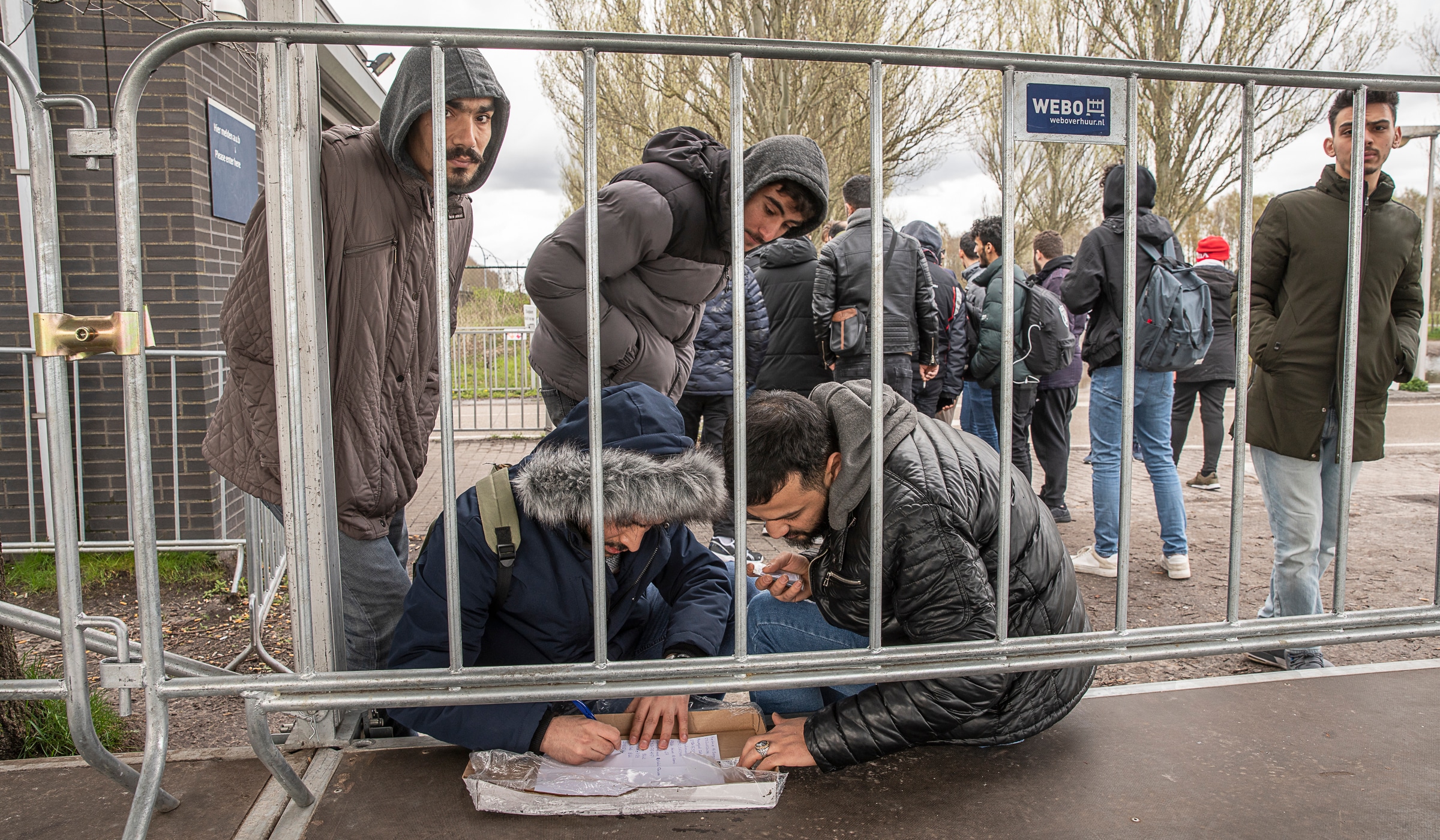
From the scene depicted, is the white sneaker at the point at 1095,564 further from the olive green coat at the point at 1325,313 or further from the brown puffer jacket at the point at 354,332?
the brown puffer jacket at the point at 354,332

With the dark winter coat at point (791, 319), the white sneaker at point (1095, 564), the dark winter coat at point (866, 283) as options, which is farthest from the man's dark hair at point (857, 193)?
the white sneaker at point (1095, 564)

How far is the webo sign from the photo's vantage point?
6.34ft

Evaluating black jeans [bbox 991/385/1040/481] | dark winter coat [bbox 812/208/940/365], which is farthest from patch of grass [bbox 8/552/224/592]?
black jeans [bbox 991/385/1040/481]

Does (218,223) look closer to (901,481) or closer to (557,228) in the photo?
(557,228)

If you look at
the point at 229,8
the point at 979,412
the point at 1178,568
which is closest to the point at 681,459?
the point at 1178,568

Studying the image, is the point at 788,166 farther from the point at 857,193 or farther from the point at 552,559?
the point at 857,193

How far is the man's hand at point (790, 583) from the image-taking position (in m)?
2.50

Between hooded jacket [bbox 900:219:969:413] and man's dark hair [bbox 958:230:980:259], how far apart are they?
1.34 meters

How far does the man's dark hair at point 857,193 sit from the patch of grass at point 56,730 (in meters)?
4.23

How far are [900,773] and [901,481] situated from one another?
686 mm

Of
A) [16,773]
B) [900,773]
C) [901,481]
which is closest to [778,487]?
[901,481]

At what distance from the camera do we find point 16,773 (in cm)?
209

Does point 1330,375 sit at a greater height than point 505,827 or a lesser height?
greater

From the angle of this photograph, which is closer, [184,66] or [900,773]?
[900,773]
